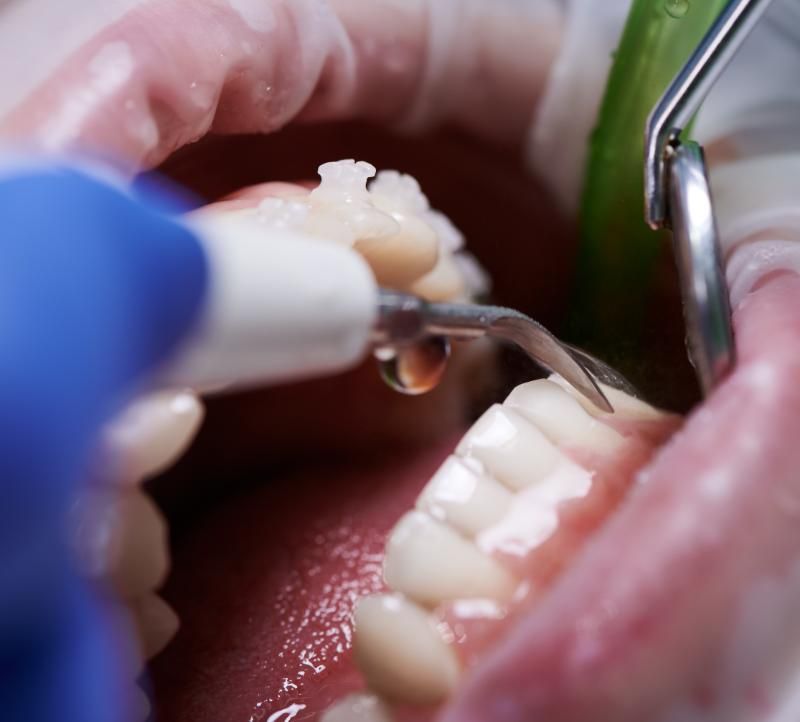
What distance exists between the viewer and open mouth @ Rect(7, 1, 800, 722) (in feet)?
1.76

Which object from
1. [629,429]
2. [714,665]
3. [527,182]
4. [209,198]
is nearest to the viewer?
[714,665]

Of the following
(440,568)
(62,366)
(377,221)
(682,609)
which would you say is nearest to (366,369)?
(377,221)

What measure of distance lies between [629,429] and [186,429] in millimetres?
323

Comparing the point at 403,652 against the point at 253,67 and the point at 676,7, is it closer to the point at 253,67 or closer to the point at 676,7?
the point at 253,67

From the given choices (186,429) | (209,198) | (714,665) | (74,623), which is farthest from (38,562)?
(209,198)

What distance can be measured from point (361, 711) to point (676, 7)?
0.60 metres

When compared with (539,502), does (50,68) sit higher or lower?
higher

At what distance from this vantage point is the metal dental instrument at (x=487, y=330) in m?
0.53

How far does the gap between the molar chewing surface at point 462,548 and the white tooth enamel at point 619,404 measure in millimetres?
38

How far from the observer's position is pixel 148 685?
0.81m

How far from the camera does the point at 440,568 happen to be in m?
0.64

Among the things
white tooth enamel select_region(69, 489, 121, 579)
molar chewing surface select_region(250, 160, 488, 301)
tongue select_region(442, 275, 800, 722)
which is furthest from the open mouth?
white tooth enamel select_region(69, 489, 121, 579)

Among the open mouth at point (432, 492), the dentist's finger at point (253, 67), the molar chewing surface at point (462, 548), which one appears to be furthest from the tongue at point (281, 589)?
the dentist's finger at point (253, 67)

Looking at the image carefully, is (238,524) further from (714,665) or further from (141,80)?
(714,665)
